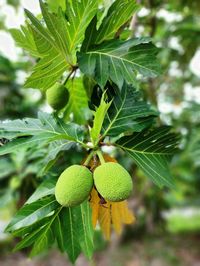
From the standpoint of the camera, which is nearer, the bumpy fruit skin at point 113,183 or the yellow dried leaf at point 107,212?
the bumpy fruit skin at point 113,183

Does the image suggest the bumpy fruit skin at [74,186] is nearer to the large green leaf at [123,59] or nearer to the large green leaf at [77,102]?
the large green leaf at [123,59]

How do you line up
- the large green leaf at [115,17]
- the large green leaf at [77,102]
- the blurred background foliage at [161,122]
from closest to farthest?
1. the large green leaf at [115,17]
2. the large green leaf at [77,102]
3. the blurred background foliage at [161,122]

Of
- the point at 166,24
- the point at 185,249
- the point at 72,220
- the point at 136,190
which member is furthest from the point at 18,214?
the point at 185,249

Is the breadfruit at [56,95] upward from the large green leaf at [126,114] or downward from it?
upward

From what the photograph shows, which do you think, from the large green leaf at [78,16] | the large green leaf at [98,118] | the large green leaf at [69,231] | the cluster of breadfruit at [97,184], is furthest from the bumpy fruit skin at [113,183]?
the large green leaf at [78,16]

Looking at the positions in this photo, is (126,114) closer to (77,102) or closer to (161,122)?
(77,102)

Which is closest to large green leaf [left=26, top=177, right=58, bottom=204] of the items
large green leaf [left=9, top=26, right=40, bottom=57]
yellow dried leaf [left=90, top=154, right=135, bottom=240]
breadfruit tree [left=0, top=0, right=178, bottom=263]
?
breadfruit tree [left=0, top=0, right=178, bottom=263]

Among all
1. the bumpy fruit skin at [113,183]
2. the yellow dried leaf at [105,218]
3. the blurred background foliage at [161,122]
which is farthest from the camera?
the blurred background foliage at [161,122]
